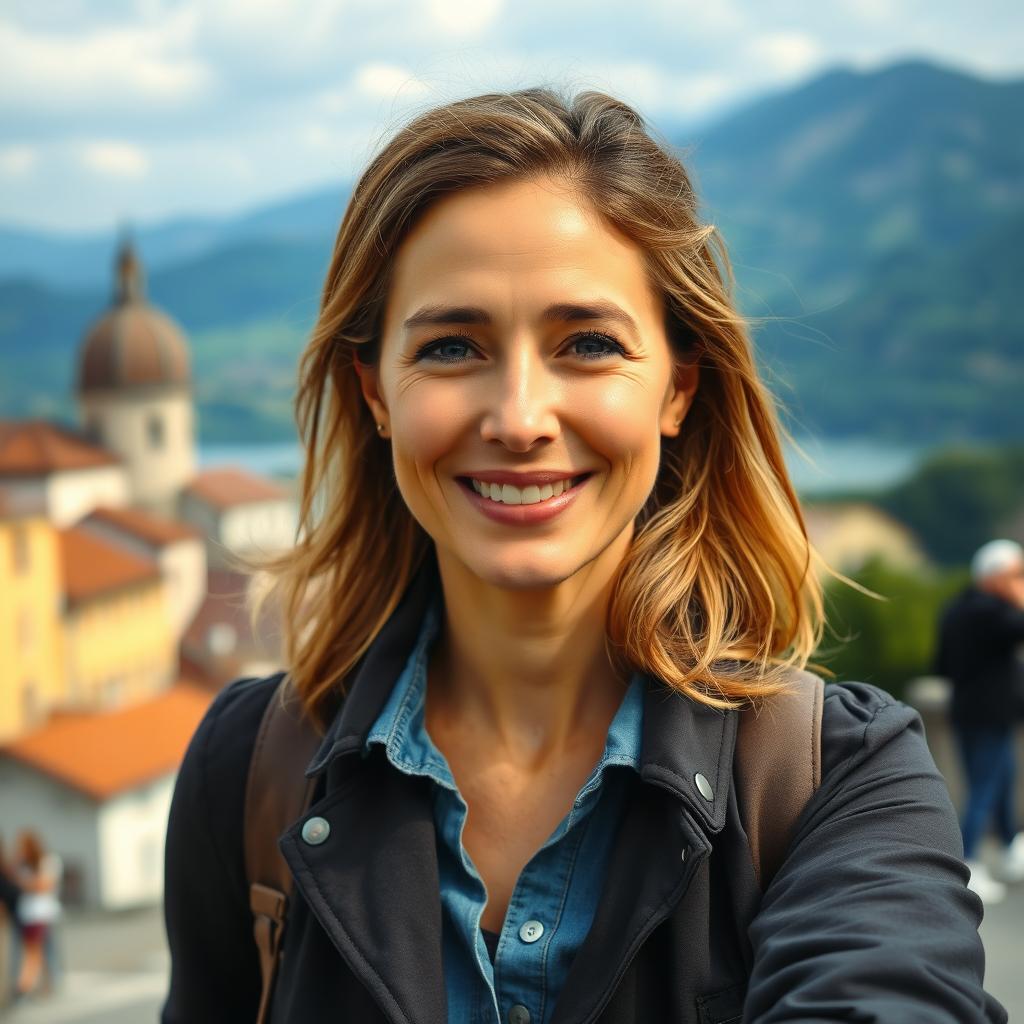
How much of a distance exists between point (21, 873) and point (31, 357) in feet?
55.6

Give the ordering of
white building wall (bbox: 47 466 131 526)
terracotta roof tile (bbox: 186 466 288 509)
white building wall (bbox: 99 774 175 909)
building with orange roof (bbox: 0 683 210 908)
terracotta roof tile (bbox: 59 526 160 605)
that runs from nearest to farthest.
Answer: white building wall (bbox: 99 774 175 909)
building with orange roof (bbox: 0 683 210 908)
terracotta roof tile (bbox: 59 526 160 605)
white building wall (bbox: 47 466 131 526)
terracotta roof tile (bbox: 186 466 288 509)

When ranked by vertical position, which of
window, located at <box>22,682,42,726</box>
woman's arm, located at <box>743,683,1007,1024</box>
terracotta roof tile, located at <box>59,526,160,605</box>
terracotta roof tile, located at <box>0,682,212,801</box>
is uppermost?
woman's arm, located at <box>743,683,1007,1024</box>

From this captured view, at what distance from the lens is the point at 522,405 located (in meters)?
1.43

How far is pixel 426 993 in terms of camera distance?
1.41m

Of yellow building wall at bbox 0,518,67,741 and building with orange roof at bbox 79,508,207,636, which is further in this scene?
building with orange roof at bbox 79,508,207,636

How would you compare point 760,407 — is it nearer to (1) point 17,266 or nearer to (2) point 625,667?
(2) point 625,667

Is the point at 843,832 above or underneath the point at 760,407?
underneath

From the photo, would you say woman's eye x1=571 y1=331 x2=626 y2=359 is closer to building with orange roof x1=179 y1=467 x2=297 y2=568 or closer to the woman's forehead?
the woman's forehead

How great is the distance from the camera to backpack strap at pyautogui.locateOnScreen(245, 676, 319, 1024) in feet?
5.16

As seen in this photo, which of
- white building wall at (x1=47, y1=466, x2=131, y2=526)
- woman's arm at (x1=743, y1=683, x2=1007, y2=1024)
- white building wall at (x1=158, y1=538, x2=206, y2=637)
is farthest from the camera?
white building wall at (x1=158, y1=538, x2=206, y2=637)

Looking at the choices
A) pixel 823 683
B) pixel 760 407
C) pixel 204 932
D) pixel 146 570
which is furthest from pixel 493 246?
pixel 146 570

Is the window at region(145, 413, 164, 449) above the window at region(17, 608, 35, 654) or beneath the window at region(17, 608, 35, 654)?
above

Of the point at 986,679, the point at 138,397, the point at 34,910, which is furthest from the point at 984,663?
the point at 138,397

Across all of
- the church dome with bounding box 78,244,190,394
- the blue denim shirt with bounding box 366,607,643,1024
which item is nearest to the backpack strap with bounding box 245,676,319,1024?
the blue denim shirt with bounding box 366,607,643,1024
